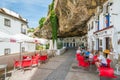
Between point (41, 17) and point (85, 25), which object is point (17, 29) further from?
point (41, 17)

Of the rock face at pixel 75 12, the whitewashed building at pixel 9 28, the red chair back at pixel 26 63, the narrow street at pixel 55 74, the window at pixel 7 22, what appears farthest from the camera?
the rock face at pixel 75 12

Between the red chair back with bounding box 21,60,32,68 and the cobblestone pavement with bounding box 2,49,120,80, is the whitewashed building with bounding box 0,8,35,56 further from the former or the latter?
the cobblestone pavement with bounding box 2,49,120,80

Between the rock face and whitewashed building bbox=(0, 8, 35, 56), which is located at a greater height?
the rock face

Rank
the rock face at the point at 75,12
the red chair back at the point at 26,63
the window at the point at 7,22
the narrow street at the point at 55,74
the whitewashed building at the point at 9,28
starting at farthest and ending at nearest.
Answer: the rock face at the point at 75,12 → the window at the point at 7,22 → the whitewashed building at the point at 9,28 → the red chair back at the point at 26,63 → the narrow street at the point at 55,74

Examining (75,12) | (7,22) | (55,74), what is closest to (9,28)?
(7,22)

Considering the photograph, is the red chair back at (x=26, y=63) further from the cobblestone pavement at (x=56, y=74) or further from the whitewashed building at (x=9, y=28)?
the whitewashed building at (x=9, y=28)

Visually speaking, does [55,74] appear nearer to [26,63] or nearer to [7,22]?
[26,63]

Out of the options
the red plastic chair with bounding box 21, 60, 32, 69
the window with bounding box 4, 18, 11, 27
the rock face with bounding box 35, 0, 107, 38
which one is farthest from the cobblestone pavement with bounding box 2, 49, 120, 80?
the rock face with bounding box 35, 0, 107, 38

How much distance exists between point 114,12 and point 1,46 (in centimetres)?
1282

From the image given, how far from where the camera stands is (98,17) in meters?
19.2

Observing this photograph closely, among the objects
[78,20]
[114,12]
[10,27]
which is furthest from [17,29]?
[114,12]

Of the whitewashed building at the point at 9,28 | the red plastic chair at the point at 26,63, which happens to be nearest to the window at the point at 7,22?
the whitewashed building at the point at 9,28

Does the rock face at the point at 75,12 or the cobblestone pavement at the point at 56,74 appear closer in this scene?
the cobblestone pavement at the point at 56,74

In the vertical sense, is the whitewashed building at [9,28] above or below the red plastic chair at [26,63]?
above
